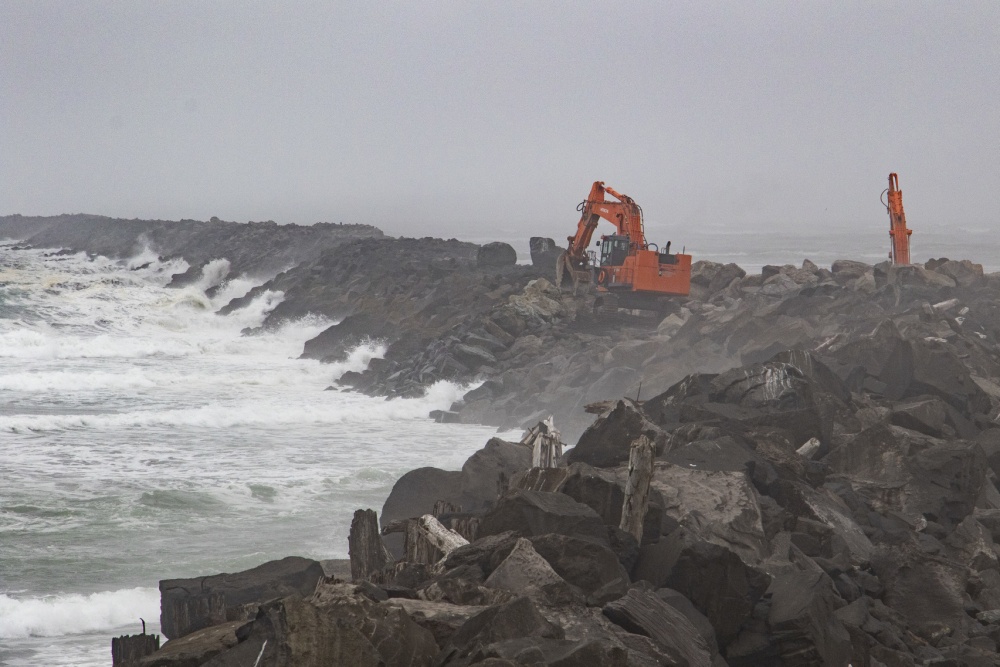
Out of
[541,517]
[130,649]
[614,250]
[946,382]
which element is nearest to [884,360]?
[946,382]

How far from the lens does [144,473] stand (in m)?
14.4

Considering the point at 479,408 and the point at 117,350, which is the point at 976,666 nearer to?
the point at 479,408

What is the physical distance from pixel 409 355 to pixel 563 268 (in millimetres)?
5059

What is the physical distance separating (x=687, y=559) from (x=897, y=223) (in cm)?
2422

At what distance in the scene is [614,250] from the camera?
26.3m

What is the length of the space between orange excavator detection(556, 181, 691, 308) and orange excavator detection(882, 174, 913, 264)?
19.4 ft

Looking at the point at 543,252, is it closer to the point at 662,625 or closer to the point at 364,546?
the point at 364,546

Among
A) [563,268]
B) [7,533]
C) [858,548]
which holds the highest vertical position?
[563,268]

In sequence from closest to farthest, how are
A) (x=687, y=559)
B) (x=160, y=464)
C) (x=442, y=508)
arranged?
(x=687, y=559) → (x=442, y=508) → (x=160, y=464)

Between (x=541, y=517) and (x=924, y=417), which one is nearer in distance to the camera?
(x=541, y=517)

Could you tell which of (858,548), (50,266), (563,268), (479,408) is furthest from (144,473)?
(50,266)

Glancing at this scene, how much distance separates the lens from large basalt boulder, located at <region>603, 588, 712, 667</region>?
15.5 ft

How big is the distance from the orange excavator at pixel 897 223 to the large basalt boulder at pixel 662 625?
24743mm

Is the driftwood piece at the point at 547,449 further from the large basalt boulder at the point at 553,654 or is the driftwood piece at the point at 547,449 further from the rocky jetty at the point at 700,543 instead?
the large basalt boulder at the point at 553,654
